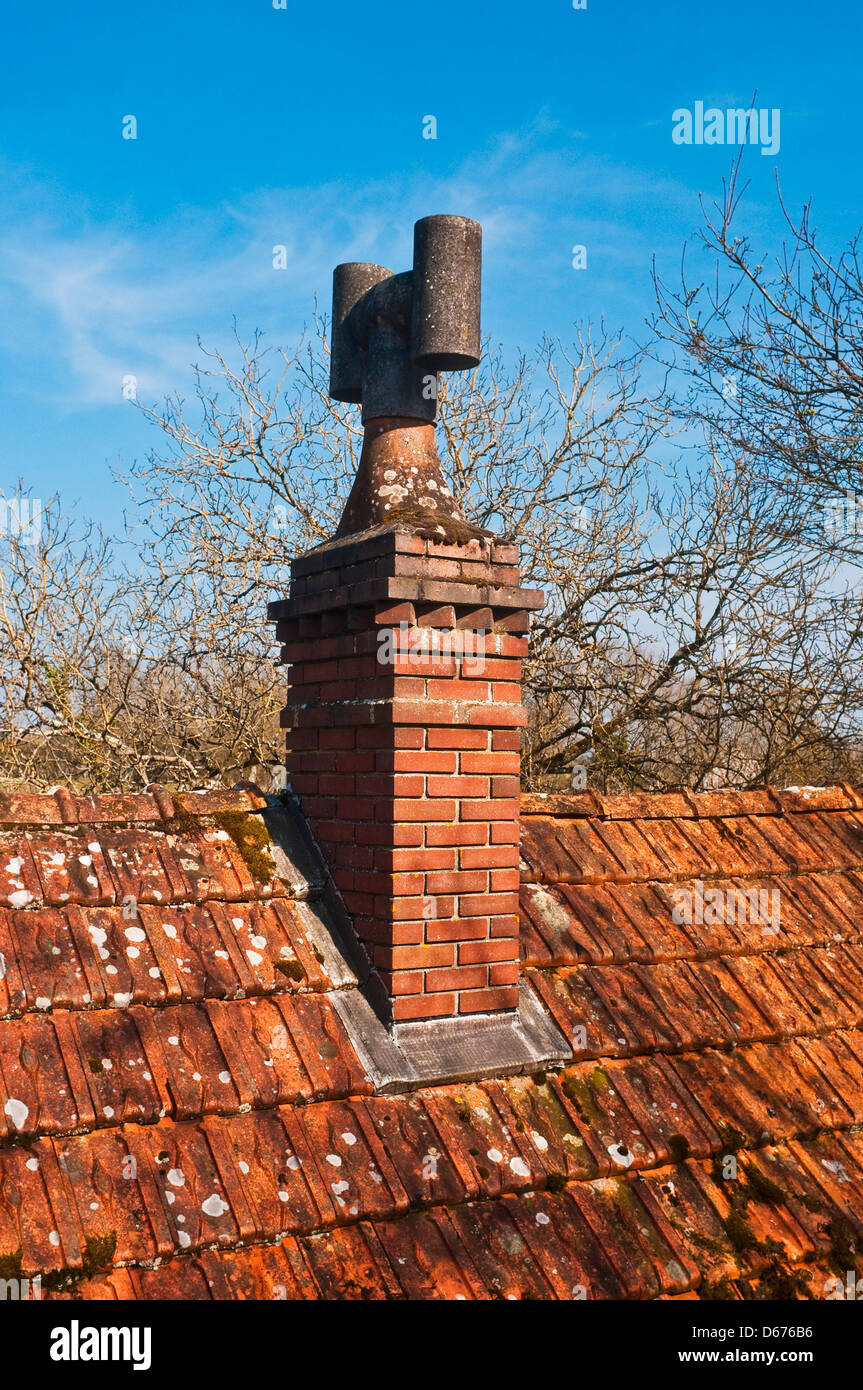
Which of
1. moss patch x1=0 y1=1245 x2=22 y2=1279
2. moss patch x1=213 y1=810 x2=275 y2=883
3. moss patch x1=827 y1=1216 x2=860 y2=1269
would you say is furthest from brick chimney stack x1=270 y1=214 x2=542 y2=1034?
moss patch x1=0 y1=1245 x2=22 y2=1279

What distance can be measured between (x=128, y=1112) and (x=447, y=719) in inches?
51.6

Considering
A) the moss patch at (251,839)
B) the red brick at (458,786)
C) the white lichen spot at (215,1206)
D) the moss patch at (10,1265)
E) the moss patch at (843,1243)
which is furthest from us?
the moss patch at (251,839)

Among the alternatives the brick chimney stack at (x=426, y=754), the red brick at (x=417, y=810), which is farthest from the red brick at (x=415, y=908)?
the red brick at (x=417, y=810)

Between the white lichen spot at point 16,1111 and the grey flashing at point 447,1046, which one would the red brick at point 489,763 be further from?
the white lichen spot at point 16,1111

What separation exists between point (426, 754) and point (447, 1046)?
0.82 metres

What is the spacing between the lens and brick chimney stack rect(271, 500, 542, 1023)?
285 centimetres

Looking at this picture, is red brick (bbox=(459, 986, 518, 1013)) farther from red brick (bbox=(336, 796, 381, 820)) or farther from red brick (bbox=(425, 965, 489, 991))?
red brick (bbox=(336, 796, 381, 820))

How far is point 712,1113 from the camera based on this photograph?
296 centimetres

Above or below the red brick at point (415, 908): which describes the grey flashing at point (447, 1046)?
below

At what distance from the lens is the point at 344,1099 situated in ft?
8.55

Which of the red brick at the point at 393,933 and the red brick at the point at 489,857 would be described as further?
the red brick at the point at 489,857

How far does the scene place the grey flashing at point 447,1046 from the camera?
2713 mm
